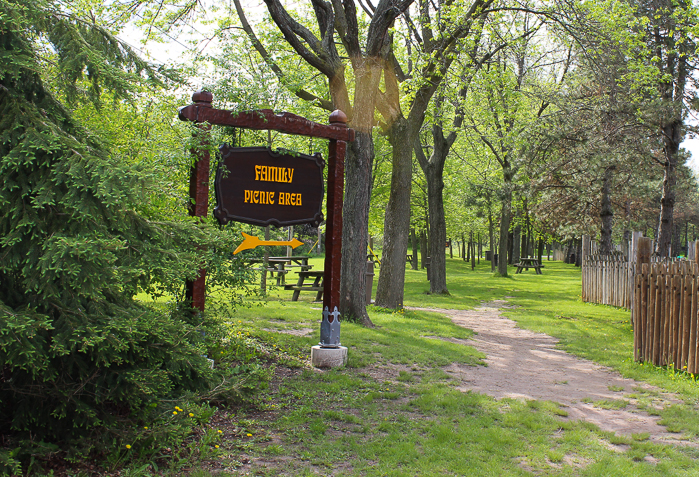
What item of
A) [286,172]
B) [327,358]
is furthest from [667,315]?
[286,172]

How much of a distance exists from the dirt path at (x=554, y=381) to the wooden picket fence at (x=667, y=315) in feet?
2.05

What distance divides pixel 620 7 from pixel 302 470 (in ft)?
45.2

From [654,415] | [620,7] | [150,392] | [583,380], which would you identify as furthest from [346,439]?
[620,7]

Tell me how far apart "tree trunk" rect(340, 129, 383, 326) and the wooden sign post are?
268 cm

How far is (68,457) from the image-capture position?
3293mm

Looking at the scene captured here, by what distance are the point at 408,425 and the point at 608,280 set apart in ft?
42.7

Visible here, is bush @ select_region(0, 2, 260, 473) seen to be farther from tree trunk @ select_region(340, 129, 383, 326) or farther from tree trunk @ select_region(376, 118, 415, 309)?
tree trunk @ select_region(376, 118, 415, 309)

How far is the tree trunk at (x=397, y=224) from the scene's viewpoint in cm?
1288

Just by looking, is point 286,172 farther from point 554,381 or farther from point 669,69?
point 669,69

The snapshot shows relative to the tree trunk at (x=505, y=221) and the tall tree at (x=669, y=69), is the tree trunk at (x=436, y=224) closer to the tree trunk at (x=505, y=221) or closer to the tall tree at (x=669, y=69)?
the tall tree at (x=669, y=69)

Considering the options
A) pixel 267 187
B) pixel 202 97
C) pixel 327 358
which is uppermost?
pixel 202 97

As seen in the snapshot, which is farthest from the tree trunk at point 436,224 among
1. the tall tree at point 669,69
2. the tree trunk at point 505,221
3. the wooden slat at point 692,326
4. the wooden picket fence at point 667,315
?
the wooden slat at point 692,326

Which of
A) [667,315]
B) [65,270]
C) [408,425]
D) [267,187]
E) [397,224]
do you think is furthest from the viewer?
[397,224]

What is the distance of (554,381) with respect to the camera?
7.20 meters
